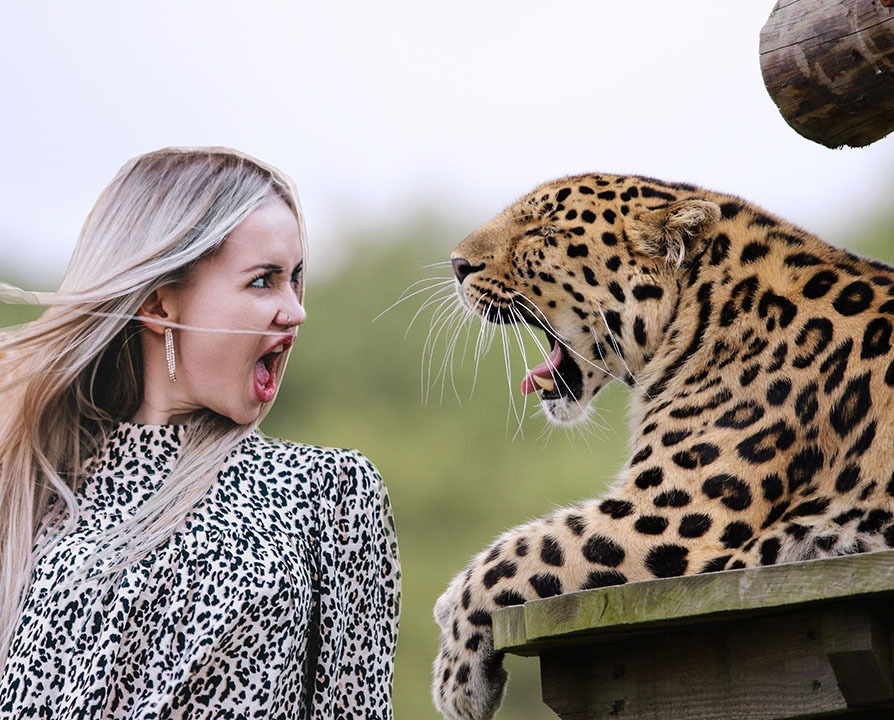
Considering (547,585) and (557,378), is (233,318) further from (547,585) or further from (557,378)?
(547,585)

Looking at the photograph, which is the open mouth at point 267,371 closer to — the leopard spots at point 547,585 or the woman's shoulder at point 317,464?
the woman's shoulder at point 317,464

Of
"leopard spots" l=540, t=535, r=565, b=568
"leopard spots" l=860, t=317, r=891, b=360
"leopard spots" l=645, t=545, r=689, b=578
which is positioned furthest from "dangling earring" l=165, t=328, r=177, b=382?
"leopard spots" l=860, t=317, r=891, b=360

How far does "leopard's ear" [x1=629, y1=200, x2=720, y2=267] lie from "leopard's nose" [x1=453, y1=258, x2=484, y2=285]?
1.34 feet

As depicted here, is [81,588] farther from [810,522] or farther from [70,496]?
[810,522]

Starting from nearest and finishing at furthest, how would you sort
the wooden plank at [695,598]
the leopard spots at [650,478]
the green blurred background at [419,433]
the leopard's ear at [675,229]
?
the wooden plank at [695,598]
the leopard spots at [650,478]
the leopard's ear at [675,229]
the green blurred background at [419,433]

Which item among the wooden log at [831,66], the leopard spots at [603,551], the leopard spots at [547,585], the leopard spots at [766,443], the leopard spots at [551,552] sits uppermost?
the wooden log at [831,66]

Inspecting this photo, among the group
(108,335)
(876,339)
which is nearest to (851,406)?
(876,339)

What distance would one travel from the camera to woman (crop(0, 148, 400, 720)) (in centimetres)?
265

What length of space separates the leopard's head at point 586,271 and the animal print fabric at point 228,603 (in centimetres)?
53

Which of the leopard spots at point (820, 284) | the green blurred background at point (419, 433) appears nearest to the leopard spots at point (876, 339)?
the leopard spots at point (820, 284)

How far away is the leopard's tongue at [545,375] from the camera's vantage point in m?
3.01

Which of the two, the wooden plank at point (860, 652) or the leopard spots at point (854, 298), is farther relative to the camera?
the leopard spots at point (854, 298)

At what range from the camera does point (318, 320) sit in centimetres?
1185

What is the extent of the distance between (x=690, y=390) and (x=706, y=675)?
88 centimetres
